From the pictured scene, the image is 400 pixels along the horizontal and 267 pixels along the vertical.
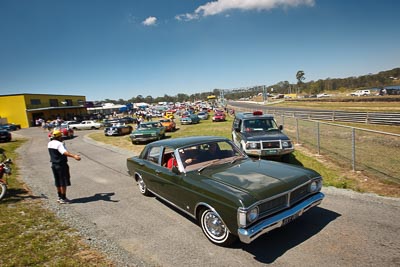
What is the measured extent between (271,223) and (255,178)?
2.54 ft

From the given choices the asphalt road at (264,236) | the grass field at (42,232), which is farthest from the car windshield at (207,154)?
the grass field at (42,232)

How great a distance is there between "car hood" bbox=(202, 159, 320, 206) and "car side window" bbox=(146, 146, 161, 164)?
1517 mm

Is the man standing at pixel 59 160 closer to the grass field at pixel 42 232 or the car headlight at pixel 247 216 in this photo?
the grass field at pixel 42 232

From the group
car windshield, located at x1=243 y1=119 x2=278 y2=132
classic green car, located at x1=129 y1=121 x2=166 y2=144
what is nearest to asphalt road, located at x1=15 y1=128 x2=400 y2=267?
car windshield, located at x1=243 y1=119 x2=278 y2=132

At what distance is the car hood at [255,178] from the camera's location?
10.9 ft

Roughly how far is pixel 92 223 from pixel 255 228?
3.39 m

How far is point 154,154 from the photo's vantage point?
5.61 meters

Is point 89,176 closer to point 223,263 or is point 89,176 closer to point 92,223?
point 92,223

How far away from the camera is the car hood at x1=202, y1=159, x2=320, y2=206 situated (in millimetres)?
3336

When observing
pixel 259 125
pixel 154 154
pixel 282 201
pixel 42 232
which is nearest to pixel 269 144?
pixel 259 125

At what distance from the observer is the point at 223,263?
10.7ft

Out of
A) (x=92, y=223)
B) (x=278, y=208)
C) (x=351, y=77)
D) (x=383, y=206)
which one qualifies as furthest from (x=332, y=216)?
(x=351, y=77)

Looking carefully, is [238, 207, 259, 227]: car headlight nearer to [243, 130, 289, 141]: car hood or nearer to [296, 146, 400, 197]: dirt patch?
[296, 146, 400, 197]: dirt patch

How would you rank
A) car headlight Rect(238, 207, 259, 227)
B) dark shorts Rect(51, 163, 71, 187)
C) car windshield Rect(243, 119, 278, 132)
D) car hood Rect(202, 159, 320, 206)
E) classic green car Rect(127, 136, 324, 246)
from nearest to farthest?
car headlight Rect(238, 207, 259, 227), classic green car Rect(127, 136, 324, 246), car hood Rect(202, 159, 320, 206), dark shorts Rect(51, 163, 71, 187), car windshield Rect(243, 119, 278, 132)
